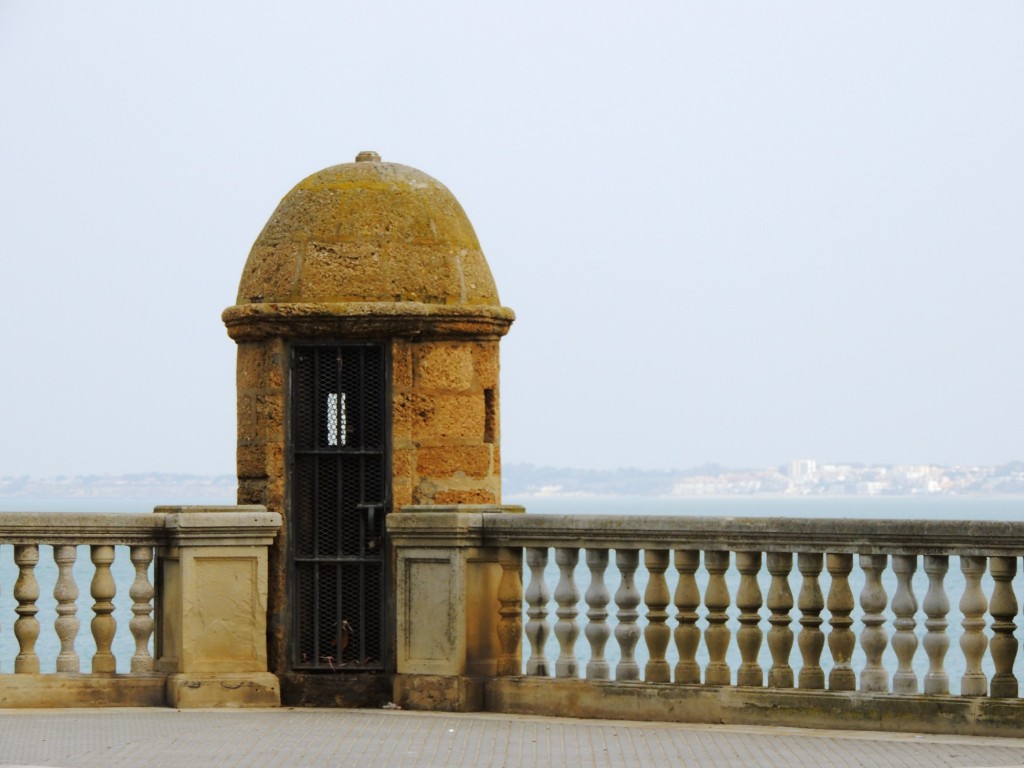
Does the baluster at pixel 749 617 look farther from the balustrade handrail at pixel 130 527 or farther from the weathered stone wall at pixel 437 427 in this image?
the balustrade handrail at pixel 130 527

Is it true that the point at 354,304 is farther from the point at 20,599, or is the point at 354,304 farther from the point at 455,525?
the point at 20,599

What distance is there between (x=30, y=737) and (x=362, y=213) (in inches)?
138

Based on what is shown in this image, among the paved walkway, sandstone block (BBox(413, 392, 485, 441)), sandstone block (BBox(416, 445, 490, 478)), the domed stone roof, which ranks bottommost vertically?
the paved walkway

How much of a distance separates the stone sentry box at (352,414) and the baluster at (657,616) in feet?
4.24

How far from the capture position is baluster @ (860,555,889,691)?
918cm

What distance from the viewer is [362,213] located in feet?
35.3

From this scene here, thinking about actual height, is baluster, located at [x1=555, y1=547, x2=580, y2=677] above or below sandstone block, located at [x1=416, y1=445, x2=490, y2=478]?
below

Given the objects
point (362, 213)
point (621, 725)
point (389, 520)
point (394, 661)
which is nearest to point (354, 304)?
point (362, 213)

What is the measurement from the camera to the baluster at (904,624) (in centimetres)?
912

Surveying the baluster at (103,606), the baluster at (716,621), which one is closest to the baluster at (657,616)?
the baluster at (716,621)

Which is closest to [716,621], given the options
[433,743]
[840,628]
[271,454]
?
[840,628]

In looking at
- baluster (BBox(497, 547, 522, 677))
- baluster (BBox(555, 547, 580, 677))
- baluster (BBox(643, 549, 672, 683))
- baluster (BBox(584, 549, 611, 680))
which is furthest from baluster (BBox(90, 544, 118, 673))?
baluster (BBox(643, 549, 672, 683))

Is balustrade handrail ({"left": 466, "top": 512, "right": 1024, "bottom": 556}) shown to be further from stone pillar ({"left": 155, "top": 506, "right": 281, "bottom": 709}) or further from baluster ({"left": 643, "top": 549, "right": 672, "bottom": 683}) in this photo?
stone pillar ({"left": 155, "top": 506, "right": 281, "bottom": 709})

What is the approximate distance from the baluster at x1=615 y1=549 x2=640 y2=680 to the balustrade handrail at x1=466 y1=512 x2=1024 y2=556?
114mm
